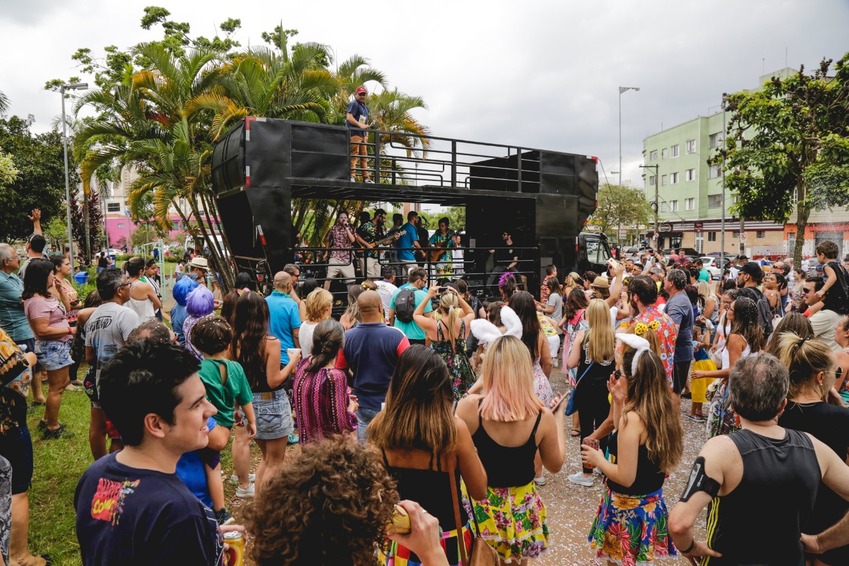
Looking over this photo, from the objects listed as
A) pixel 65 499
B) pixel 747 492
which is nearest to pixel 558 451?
pixel 747 492

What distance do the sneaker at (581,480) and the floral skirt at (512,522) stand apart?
2.26m

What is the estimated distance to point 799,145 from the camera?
17.8 meters

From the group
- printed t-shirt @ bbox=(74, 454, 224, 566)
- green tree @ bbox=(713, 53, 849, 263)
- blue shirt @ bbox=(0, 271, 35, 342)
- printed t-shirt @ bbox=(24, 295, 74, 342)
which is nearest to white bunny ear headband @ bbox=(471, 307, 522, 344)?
printed t-shirt @ bbox=(74, 454, 224, 566)

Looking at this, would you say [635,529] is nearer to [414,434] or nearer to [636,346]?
[636,346]

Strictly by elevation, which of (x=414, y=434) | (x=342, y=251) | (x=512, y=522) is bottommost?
(x=512, y=522)

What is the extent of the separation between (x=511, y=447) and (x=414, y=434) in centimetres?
70

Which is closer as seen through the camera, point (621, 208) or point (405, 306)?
point (405, 306)

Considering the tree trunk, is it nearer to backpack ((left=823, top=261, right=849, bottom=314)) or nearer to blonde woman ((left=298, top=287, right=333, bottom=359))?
backpack ((left=823, top=261, right=849, bottom=314))

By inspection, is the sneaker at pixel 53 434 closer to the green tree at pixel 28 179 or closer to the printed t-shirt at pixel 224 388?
the printed t-shirt at pixel 224 388

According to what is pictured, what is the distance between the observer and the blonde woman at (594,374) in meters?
4.95

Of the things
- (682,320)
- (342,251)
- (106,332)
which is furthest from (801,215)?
(106,332)

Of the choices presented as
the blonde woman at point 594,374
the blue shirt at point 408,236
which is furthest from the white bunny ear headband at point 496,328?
the blue shirt at point 408,236

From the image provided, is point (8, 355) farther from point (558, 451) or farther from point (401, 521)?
point (558, 451)

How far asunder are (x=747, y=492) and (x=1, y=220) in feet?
99.0
